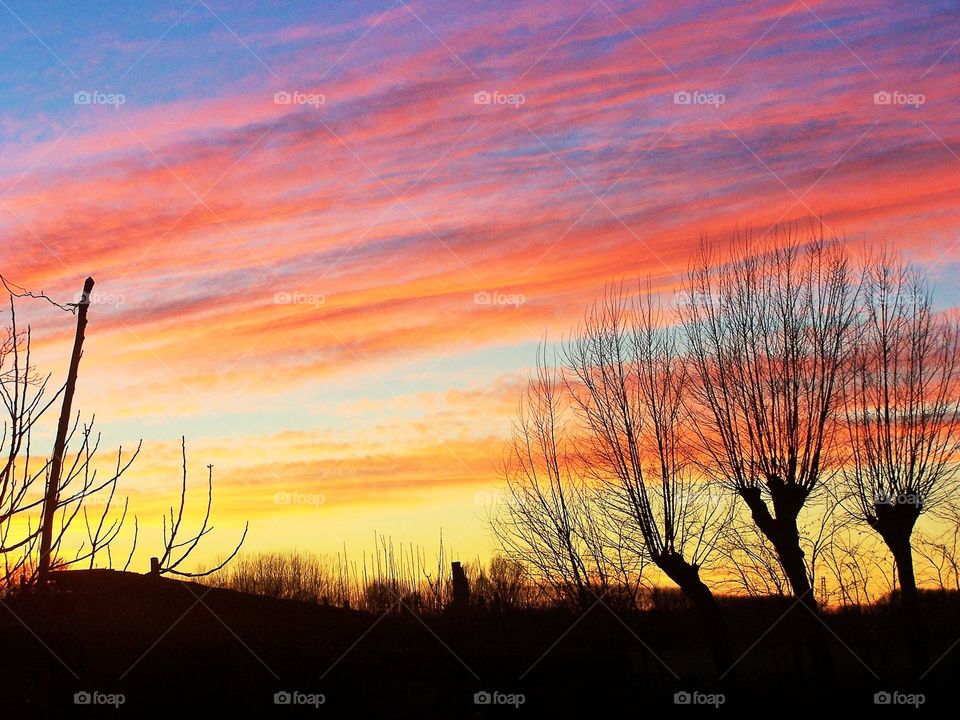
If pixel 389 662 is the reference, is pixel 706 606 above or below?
above

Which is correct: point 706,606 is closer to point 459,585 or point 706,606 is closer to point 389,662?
point 389,662

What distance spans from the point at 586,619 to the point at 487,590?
8335 millimetres

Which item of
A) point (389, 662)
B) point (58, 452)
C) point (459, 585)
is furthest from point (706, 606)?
point (58, 452)

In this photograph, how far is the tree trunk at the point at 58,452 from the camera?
8.47 metres

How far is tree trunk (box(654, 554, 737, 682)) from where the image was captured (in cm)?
2355

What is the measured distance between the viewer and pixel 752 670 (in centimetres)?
2953

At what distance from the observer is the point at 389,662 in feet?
64.3

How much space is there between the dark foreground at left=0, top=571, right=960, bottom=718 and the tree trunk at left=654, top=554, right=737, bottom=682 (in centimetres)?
70

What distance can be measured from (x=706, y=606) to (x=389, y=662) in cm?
820

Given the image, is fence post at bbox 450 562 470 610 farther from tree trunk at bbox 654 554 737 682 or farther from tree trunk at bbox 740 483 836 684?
tree trunk at bbox 740 483 836 684

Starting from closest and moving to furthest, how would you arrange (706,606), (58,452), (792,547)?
(58,452), (792,547), (706,606)

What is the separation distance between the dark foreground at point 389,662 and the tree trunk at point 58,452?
60 centimetres

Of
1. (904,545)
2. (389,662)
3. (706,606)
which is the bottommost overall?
(389,662)

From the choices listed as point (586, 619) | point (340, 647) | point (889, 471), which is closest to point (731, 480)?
point (889, 471)
